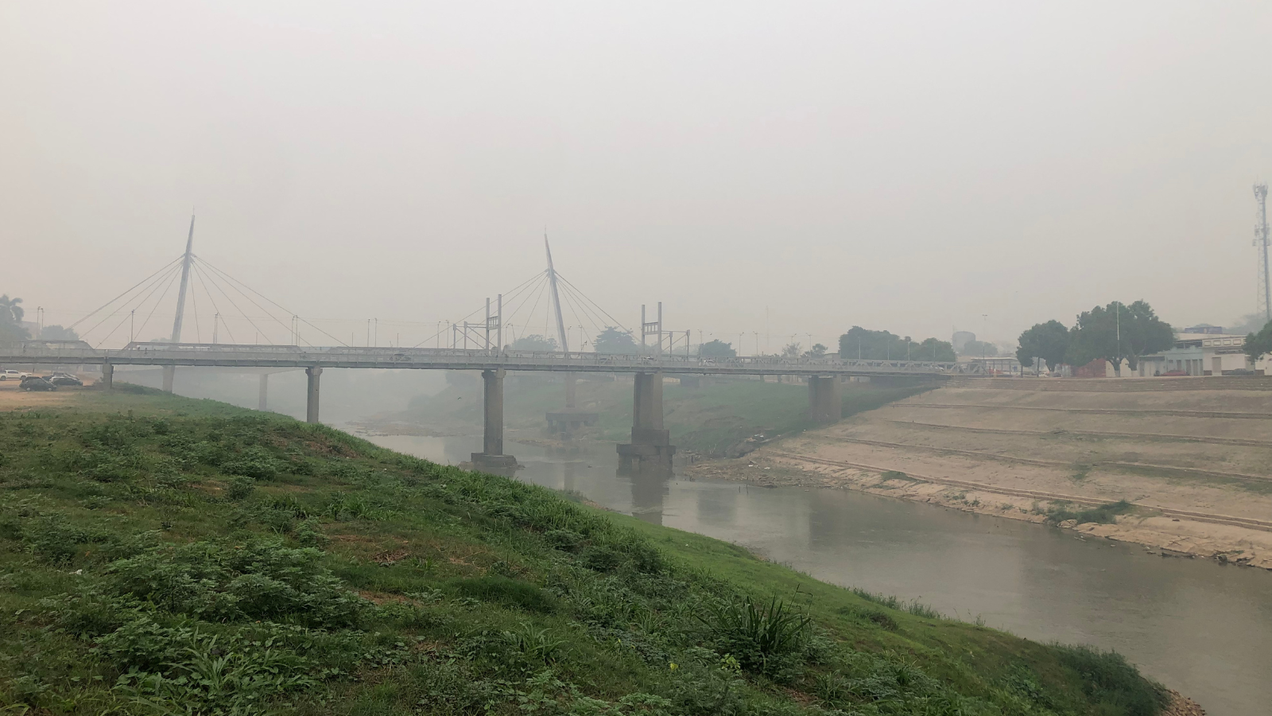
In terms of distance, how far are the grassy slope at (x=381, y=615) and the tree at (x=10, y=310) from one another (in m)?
154

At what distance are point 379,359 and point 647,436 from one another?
1229 inches

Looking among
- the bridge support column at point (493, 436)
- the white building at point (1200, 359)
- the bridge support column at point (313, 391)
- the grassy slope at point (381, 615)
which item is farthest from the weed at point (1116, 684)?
the white building at point (1200, 359)

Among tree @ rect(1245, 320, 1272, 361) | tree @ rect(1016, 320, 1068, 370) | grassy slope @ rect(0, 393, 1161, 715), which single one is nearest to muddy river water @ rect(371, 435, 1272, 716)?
grassy slope @ rect(0, 393, 1161, 715)

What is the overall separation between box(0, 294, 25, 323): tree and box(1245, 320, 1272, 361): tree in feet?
622

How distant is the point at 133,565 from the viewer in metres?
9.24

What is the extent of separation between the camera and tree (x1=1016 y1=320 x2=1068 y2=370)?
9925 centimetres

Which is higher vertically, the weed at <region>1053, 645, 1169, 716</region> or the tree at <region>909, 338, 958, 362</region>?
the tree at <region>909, 338, 958, 362</region>

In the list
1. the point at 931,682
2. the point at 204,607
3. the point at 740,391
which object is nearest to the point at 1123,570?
the point at 931,682

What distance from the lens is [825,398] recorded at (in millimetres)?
96125

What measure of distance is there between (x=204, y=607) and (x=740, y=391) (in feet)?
387

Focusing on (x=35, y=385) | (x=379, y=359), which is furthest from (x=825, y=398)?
(x=35, y=385)

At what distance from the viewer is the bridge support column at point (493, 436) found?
75162mm

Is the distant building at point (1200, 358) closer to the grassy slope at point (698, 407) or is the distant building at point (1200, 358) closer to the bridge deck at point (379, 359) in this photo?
the grassy slope at point (698, 407)

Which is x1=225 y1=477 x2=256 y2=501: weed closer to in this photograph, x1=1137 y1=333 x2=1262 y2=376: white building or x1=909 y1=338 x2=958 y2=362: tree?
x1=1137 y1=333 x2=1262 y2=376: white building
